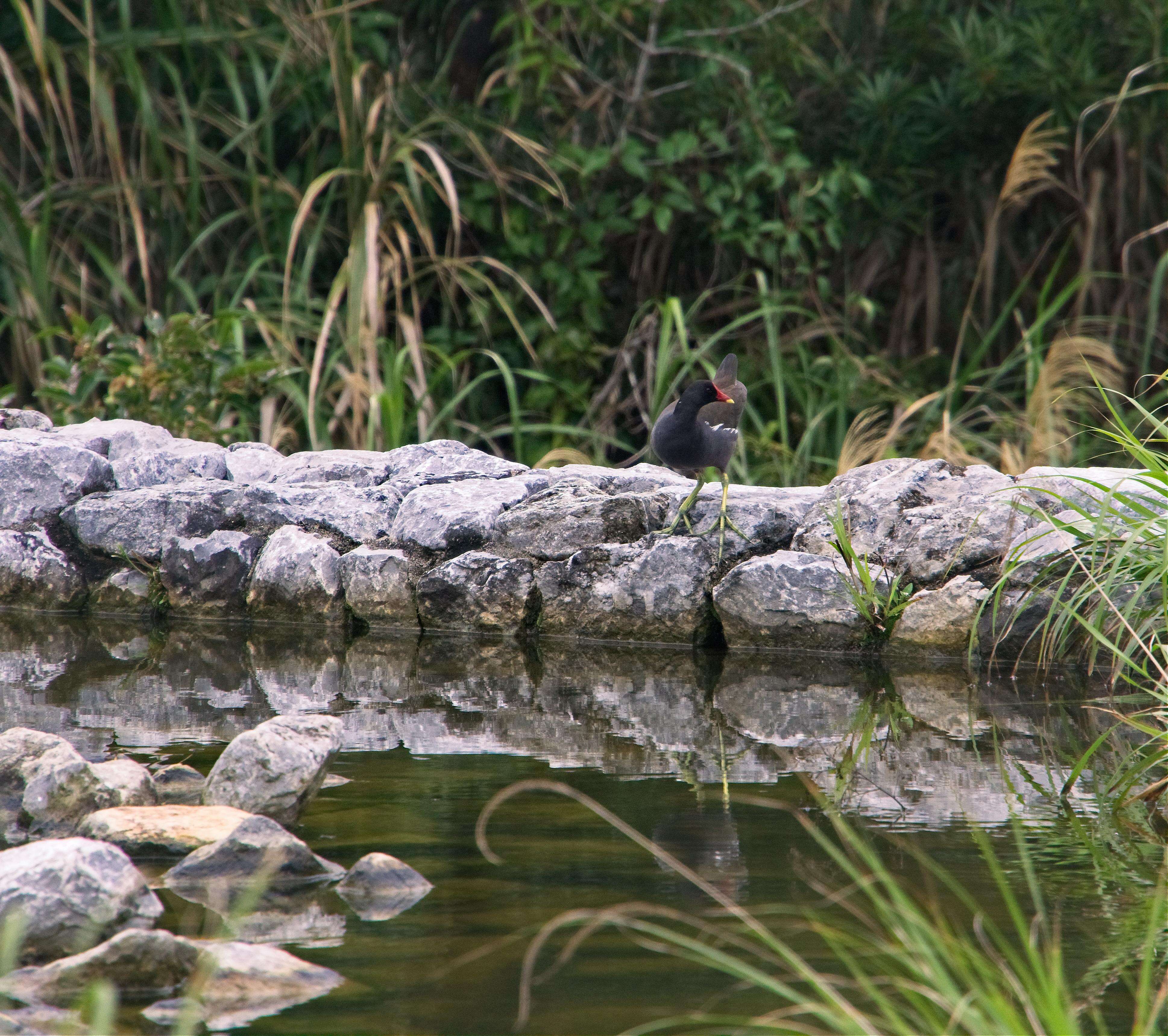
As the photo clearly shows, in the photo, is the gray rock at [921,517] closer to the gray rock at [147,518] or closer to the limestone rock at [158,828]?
the gray rock at [147,518]

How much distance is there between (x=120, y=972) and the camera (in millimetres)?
1680

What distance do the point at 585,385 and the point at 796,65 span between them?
6.08ft

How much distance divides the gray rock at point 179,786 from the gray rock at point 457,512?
1702 mm

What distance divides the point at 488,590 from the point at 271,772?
1726mm

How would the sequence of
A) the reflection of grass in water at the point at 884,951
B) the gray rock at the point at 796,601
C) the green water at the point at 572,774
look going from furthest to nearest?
the gray rock at the point at 796,601 → the green water at the point at 572,774 → the reflection of grass in water at the point at 884,951

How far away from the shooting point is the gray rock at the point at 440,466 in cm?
443

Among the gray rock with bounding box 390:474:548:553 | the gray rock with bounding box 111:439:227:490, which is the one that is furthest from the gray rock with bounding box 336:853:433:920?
the gray rock with bounding box 111:439:227:490

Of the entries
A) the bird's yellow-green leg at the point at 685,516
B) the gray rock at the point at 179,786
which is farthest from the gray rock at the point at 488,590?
the gray rock at the point at 179,786

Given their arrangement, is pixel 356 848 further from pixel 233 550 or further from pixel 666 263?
pixel 666 263

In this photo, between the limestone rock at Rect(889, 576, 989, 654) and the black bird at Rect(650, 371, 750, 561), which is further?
the black bird at Rect(650, 371, 750, 561)

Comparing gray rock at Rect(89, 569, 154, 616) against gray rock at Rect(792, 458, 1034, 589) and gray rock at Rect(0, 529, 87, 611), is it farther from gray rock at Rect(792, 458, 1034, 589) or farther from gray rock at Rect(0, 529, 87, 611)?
gray rock at Rect(792, 458, 1034, 589)

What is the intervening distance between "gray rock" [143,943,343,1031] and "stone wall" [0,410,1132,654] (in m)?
2.24

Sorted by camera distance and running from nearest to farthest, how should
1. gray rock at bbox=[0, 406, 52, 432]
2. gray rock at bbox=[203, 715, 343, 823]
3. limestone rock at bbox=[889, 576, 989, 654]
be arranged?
gray rock at bbox=[203, 715, 343, 823] < limestone rock at bbox=[889, 576, 989, 654] < gray rock at bbox=[0, 406, 52, 432]

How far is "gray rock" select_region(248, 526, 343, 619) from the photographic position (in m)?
4.15
